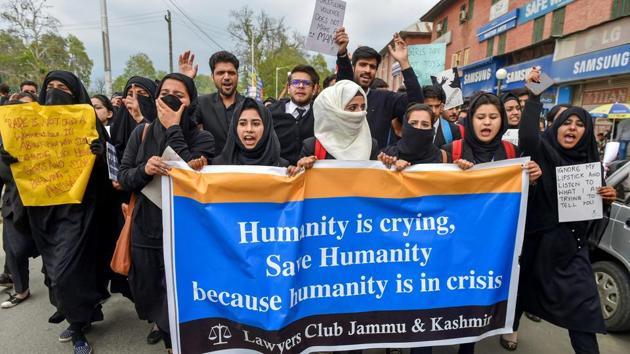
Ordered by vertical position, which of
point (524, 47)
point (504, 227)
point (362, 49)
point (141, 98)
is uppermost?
point (524, 47)

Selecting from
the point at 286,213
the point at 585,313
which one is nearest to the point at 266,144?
the point at 286,213

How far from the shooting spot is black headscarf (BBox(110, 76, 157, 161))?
3004mm

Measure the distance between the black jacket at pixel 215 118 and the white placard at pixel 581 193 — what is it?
261 centimetres

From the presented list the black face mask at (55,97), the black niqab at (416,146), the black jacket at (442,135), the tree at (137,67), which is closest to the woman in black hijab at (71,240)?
the black face mask at (55,97)

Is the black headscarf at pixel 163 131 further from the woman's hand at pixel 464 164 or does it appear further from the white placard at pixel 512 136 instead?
the white placard at pixel 512 136

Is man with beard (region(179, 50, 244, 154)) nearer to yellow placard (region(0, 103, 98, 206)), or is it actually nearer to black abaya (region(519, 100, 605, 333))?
yellow placard (region(0, 103, 98, 206))

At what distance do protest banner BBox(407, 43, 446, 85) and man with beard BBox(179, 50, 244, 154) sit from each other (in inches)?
112

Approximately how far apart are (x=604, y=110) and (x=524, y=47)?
8.89 meters

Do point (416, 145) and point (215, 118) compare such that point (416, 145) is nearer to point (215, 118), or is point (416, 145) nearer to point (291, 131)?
point (291, 131)

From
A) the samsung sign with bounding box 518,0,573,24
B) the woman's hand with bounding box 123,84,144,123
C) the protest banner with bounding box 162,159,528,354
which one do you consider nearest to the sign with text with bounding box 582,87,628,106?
the samsung sign with bounding box 518,0,573,24

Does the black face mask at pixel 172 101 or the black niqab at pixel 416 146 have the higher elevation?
the black face mask at pixel 172 101

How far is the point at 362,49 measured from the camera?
3.41 metres

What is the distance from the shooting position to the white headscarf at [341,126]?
2.46 m

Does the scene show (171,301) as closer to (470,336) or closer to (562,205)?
(470,336)
